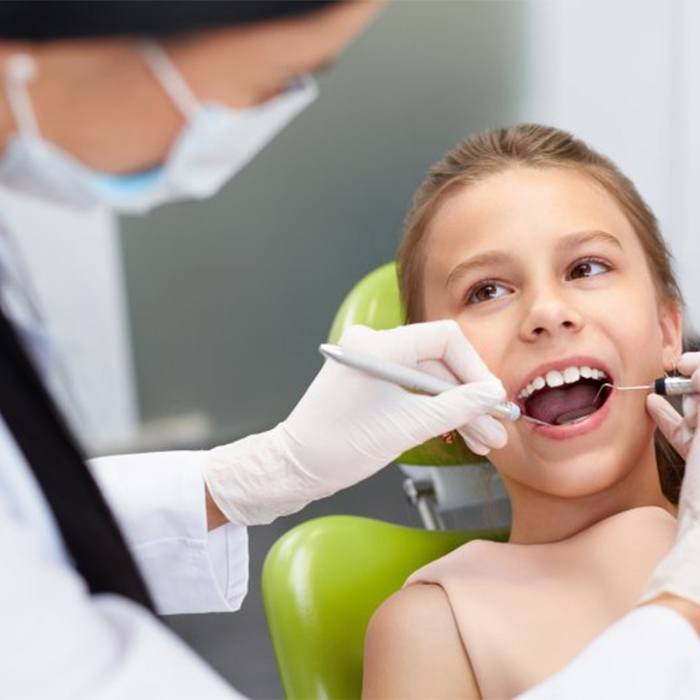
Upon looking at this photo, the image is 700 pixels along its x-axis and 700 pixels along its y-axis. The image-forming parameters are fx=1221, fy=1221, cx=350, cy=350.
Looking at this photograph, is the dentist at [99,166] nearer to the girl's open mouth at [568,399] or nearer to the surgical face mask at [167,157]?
the surgical face mask at [167,157]

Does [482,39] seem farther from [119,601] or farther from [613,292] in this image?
[119,601]

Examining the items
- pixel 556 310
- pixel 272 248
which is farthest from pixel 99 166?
pixel 272 248

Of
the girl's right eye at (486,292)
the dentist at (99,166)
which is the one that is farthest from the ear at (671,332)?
the dentist at (99,166)

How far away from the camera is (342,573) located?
1540mm

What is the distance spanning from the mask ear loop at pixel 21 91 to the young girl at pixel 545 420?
0.74 m

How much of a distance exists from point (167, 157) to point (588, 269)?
0.76 metres

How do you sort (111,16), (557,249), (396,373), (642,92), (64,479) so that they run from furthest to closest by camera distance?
1. (642,92)
2. (557,249)
3. (396,373)
4. (64,479)
5. (111,16)

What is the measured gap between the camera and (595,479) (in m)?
1.37

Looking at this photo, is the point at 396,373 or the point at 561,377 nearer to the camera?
the point at 396,373

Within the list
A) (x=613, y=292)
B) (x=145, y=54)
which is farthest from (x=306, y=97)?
(x=613, y=292)

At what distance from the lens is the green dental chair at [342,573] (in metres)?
1.47

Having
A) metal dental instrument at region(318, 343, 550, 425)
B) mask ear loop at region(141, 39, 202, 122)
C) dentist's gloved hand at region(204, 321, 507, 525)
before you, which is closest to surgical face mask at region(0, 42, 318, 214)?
mask ear loop at region(141, 39, 202, 122)

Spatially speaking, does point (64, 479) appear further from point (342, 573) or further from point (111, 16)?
point (342, 573)

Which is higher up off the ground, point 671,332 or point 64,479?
point 64,479
